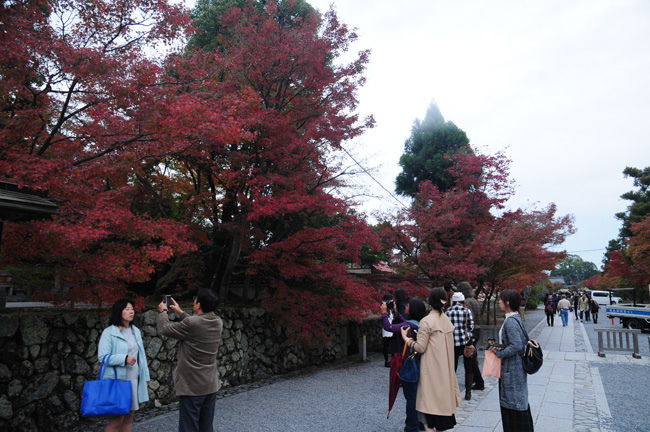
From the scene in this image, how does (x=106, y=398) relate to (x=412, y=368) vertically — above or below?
below

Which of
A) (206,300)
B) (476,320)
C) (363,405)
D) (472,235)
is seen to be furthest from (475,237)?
(206,300)

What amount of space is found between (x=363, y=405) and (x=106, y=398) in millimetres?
4307

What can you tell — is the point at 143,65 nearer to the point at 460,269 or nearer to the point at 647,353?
the point at 460,269

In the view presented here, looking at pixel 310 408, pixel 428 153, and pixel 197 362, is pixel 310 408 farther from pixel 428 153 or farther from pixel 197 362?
pixel 428 153

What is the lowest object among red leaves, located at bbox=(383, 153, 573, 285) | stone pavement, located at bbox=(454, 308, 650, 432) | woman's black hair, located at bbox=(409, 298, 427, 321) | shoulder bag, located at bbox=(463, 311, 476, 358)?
stone pavement, located at bbox=(454, 308, 650, 432)

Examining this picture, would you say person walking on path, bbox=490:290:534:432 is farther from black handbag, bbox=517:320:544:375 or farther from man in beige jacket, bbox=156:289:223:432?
man in beige jacket, bbox=156:289:223:432

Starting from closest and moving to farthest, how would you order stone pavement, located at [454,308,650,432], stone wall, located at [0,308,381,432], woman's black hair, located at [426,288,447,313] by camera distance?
1. woman's black hair, located at [426,288,447,313]
2. stone wall, located at [0,308,381,432]
3. stone pavement, located at [454,308,650,432]

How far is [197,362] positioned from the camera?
3912 millimetres

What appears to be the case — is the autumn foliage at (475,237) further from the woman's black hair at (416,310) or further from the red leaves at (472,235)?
the woman's black hair at (416,310)

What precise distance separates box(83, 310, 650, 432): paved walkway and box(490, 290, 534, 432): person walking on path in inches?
58.1

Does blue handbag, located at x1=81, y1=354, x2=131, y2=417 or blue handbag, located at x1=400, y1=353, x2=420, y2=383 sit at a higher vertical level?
blue handbag, located at x1=400, y1=353, x2=420, y2=383

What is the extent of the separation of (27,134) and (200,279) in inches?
256

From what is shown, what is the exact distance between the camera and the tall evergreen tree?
2436 centimetres

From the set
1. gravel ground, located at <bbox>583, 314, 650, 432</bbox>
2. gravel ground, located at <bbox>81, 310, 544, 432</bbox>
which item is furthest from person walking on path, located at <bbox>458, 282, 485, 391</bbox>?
gravel ground, located at <bbox>583, 314, 650, 432</bbox>
